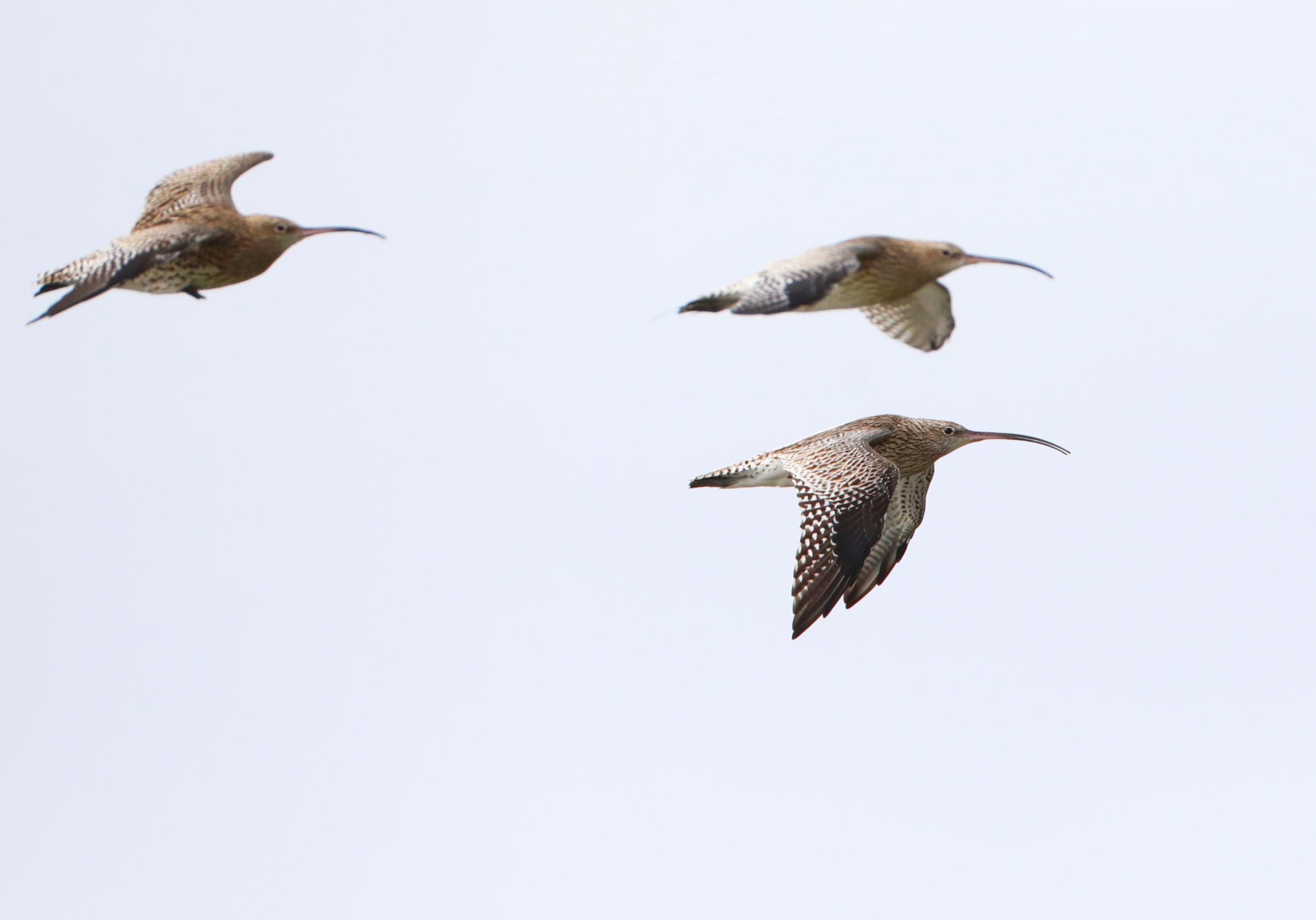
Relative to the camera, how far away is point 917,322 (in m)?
21.0

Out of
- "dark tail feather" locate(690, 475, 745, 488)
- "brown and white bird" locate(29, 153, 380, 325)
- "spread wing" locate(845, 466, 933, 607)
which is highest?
"brown and white bird" locate(29, 153, 380, 325)

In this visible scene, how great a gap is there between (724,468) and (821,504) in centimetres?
181

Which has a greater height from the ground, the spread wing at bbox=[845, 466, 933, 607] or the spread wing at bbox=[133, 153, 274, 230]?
the spread wing at bbox=[133, 153, 274, 230]

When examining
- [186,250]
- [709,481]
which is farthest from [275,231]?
[709,481]

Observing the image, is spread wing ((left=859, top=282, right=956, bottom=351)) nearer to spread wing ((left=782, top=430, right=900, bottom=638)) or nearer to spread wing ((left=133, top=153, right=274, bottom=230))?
spread wing ((left=782, top=430, right=900, bottom=638))

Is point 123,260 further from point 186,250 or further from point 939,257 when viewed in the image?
point 939,257

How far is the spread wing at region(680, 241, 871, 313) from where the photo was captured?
16.8 metres

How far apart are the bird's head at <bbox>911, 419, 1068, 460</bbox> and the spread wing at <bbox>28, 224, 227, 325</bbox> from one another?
5965 mm

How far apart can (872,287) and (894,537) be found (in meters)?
2.07

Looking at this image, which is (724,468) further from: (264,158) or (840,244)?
(264,158)

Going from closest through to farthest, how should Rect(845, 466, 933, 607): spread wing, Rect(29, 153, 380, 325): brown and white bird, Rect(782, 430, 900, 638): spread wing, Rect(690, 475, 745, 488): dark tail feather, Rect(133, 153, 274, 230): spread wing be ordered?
Rect(782, 430, 900, 638): spread wing, Rect(29, 153, 380, 325): brown and white bird, Rect(845, 466, 933, 607): spread wing, Rect(690, 475, 745, 488): dark tail feather, Rect(133, 153, 274, 230): spread wing

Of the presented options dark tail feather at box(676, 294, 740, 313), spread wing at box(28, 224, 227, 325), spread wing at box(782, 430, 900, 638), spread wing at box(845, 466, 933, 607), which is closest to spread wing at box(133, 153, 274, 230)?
spread wing at box(28, 224, 227, 325)

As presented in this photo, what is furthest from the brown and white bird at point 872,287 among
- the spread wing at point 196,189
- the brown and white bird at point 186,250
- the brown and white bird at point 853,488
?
the spread wing at point 196,189

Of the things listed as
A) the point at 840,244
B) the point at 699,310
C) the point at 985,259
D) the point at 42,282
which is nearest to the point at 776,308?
the point at 699,310
